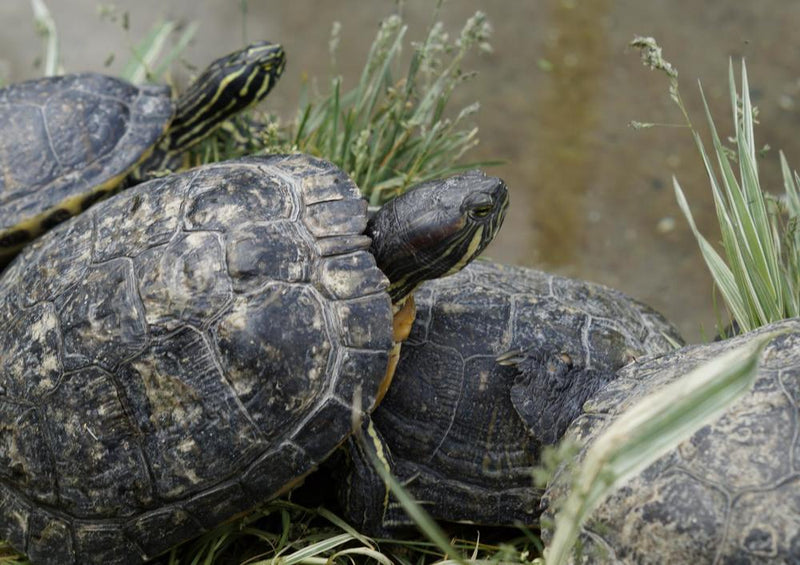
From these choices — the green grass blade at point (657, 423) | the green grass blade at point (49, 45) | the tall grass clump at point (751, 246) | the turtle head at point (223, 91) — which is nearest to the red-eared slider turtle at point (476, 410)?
the tall grass clump at point (751, 246)

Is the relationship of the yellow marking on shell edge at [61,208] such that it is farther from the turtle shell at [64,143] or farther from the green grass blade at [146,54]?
the green grass blade at [146,54]

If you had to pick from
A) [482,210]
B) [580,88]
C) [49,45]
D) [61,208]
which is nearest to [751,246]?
[482,210]

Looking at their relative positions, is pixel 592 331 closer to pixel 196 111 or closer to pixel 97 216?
pixel 97 216

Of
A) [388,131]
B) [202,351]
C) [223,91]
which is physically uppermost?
[223,91]

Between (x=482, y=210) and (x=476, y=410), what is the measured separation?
64cm

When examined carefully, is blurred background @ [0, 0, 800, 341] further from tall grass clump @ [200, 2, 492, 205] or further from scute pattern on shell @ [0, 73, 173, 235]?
scute pattern on shell @ [0, 73, 173, 235]

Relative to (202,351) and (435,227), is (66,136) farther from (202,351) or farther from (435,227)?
(435,227)

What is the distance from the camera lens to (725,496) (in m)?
1.89

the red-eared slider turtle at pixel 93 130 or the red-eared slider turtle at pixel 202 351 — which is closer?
the red-eared slider turtle at pixel 202 351

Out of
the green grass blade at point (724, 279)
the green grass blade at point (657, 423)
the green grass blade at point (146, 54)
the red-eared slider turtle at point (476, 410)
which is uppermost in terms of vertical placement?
the green grass blade at point (146, 54)

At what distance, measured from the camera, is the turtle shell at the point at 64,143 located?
10.7ft

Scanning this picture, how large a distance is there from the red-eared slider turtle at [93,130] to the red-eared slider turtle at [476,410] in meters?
1.57

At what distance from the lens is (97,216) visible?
8.80 feet

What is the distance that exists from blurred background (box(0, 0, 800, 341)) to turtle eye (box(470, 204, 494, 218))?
89.1 inches
